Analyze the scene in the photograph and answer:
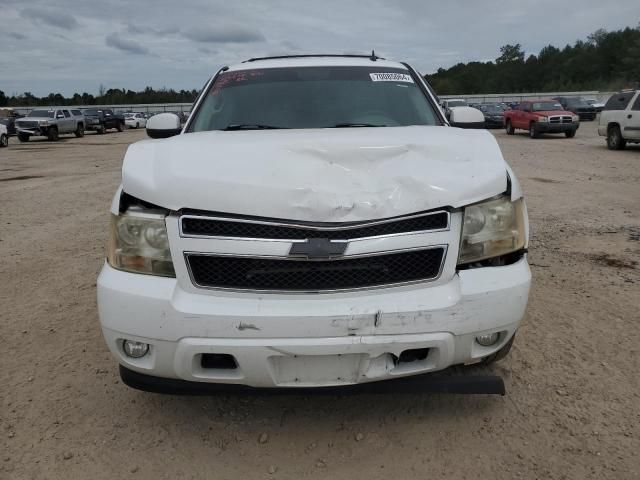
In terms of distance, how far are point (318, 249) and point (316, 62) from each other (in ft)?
7.70

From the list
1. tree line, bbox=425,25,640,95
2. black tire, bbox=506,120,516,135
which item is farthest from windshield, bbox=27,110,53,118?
tree line, bbox=425,25,640,95

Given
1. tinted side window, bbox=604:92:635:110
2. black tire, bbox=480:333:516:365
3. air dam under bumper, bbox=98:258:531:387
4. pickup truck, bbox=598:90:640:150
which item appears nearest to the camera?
air dam under bumper, bbox=98:258:531:387

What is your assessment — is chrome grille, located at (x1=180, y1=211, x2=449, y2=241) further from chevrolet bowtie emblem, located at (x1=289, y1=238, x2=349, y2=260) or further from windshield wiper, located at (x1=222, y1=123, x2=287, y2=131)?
windshield wiper, located at (x1=222, y1=123, x2=287, y2=131)

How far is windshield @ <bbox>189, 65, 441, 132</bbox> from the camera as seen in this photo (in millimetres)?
3533

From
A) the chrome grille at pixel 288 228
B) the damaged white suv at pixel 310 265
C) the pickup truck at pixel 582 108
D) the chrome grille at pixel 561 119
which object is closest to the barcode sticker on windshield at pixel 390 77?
the damaged white suv at pixel 310 265

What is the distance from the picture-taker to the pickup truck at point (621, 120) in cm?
1530

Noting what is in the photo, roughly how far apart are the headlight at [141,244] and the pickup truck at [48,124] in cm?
3105

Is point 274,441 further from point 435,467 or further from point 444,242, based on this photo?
point 444,242

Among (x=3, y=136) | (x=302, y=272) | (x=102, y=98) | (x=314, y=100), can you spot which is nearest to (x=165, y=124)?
(x=314, y=100)

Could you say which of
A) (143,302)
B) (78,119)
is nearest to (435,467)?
(143,302)

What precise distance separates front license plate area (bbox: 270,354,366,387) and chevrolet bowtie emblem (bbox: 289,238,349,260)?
396 mm

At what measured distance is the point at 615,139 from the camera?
54.1ft

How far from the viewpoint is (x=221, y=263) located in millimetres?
2240

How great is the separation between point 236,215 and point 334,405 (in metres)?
1.20
